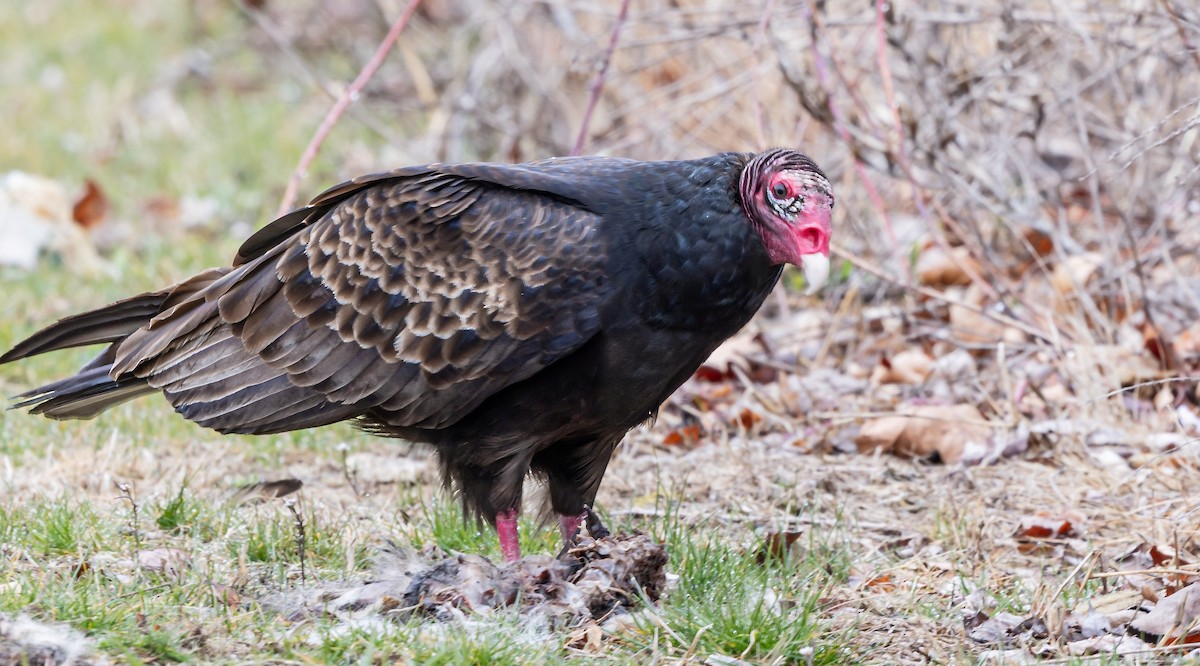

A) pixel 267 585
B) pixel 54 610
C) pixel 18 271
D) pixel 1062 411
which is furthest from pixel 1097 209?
pixel 18 271

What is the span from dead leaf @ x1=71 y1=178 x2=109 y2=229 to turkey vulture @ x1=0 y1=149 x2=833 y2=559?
3588 millimetres

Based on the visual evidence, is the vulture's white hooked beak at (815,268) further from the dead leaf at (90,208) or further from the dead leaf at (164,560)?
the dead leaf at (90,208)

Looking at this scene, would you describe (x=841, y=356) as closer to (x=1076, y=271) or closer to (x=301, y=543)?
(x=1076, y=271)

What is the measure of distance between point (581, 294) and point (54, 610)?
4.80ft

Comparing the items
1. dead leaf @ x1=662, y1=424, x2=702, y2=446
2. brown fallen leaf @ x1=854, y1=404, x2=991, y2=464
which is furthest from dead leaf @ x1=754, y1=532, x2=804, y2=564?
dead leaf @ x1=662, y1=424, x2=702, y2=446

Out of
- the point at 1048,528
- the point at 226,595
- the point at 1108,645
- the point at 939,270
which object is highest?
the point at 939,270

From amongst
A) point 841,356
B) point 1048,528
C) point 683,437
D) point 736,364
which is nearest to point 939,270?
point 841,356

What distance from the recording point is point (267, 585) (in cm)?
364

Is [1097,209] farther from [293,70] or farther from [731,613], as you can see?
[293,70]

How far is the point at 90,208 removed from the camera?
7.67 m

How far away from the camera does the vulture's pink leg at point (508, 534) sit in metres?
3.86

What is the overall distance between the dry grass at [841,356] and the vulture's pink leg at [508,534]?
0.28 m

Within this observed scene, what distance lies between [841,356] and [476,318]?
9.36 feet

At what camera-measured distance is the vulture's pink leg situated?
152 inches
